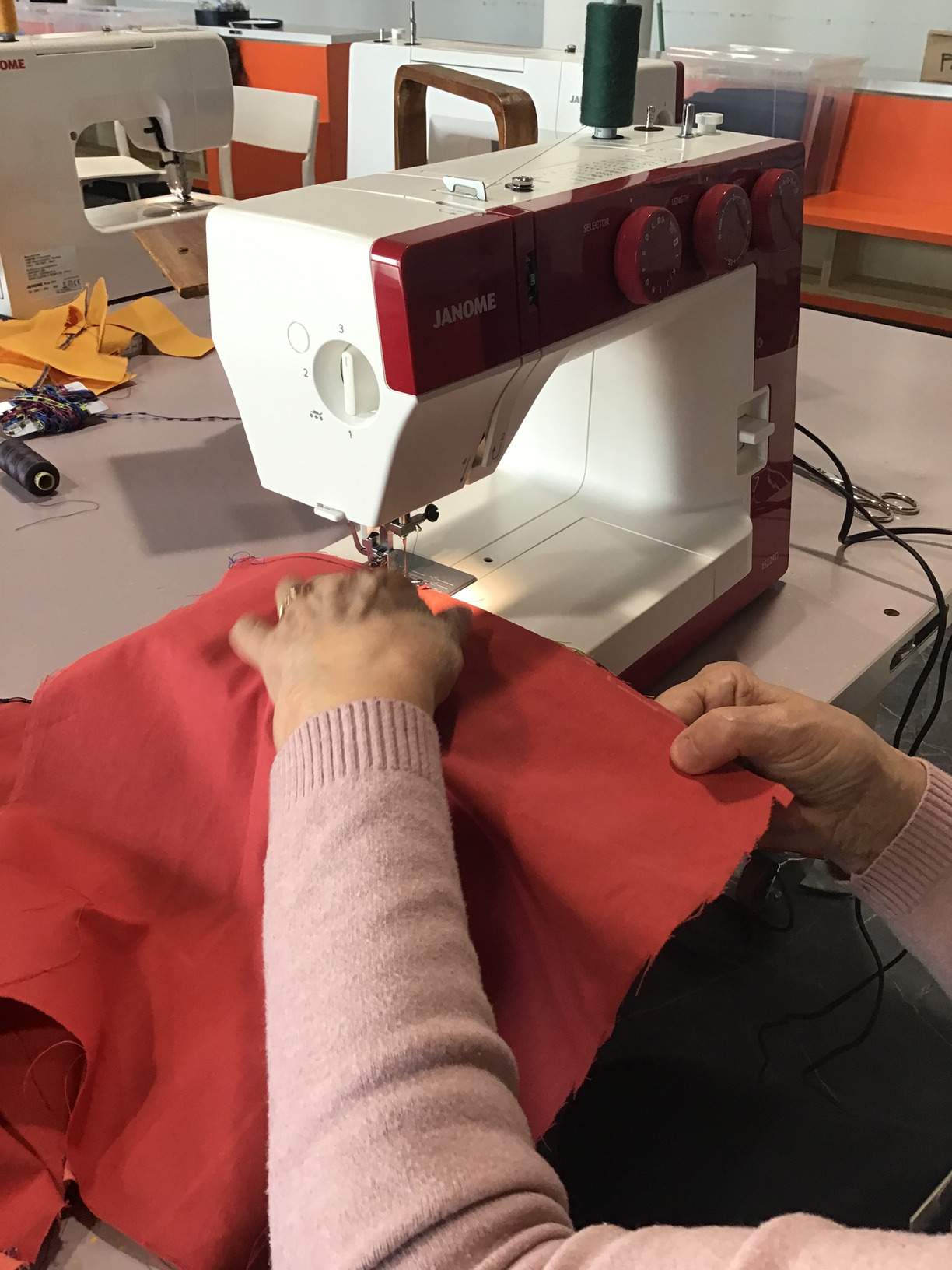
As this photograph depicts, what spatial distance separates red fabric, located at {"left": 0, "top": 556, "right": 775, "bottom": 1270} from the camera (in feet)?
1.74

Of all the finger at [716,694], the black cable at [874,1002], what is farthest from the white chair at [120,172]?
the black cable at [874,1002]

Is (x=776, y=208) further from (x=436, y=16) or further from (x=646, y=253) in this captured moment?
(x=436, y=16)

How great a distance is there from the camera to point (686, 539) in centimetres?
96

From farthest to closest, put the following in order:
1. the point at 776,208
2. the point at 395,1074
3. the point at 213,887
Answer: the point at 776,208 < the point at 213,887 < the point at 395,1074

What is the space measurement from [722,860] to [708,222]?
0.50 meters

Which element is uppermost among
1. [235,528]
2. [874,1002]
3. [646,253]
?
[646,253]

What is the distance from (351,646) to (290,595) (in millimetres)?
104

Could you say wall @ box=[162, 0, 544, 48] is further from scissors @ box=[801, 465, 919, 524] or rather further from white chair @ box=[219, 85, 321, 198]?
scissors @ box=[801, 465, 919, 524]

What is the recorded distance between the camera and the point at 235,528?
115 centimetres

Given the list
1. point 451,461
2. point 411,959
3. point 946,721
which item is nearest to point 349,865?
point 411,959

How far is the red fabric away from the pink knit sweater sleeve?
8 cm

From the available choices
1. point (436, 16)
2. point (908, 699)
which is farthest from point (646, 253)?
point (436, 16)

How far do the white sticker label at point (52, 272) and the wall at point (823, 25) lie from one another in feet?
8.30

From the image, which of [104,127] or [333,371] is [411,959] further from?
[104,127]
